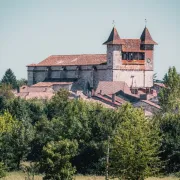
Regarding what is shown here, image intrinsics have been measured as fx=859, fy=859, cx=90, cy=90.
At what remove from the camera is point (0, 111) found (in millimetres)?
78500

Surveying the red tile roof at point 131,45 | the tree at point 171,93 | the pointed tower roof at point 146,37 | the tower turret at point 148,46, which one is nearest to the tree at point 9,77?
the red tile roof at point 131,45

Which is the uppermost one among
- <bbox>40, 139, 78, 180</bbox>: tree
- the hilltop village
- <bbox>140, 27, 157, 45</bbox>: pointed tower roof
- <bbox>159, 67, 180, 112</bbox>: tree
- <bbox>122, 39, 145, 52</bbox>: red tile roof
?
<bbox>140, 27, 157, 45</bbox>: pointed tower roof

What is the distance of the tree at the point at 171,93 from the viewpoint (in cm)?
9012

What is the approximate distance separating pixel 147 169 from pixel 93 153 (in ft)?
39.3

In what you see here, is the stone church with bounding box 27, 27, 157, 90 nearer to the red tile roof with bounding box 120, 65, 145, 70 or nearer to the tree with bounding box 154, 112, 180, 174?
the red tile roof with bounding box 120, 65, 145, 70

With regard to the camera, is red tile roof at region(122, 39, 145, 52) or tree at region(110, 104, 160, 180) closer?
tree at region(110, 104, 160, 180)

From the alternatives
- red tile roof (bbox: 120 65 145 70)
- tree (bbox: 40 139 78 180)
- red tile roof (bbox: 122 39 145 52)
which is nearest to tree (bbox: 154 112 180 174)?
tree (bbox: 40 139 78 180)

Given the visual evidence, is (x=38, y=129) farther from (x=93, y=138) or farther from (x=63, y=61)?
(x=63, y=61)

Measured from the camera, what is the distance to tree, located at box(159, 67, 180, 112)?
9012 cm

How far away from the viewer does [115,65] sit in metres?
107

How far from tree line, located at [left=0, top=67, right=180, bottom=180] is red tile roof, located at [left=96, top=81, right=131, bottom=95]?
29.6 meters

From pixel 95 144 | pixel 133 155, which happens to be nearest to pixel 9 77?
pixel 95 144

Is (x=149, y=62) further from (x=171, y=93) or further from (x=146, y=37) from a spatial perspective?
(x=171, y=93)

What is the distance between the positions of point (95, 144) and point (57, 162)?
338 inches
